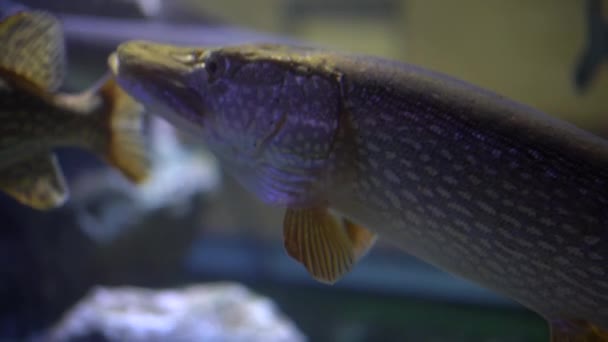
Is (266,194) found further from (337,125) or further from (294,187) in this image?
(337,125)

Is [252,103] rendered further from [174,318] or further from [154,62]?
[174,318]

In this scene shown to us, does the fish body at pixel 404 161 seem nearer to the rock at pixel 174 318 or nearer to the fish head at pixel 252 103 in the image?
the fish head at pixel 252 103

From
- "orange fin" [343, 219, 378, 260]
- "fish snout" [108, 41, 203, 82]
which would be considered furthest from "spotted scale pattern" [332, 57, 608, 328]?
"fish snout" [108, 41, 203, 82]

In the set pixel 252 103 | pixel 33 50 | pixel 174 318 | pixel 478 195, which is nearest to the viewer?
pixel 478 195

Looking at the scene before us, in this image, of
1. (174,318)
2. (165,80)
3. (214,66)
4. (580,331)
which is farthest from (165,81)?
(174,318)

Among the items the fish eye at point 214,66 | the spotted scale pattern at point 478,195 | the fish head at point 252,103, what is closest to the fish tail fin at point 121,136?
the fish head at point 252,103
